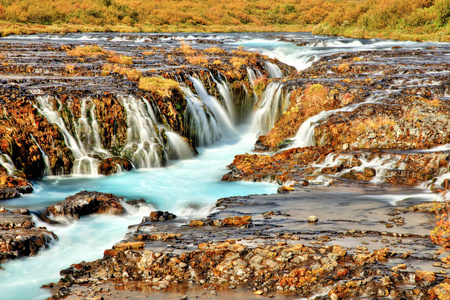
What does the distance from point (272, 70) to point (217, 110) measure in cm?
654

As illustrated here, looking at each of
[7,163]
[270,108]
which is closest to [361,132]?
[270,108]

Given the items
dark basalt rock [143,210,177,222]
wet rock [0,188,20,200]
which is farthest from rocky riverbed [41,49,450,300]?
wet rock [0,188,20,200]

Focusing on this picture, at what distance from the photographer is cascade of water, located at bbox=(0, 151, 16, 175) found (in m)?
12.9

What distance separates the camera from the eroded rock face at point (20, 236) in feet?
27.6

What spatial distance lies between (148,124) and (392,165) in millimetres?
8509

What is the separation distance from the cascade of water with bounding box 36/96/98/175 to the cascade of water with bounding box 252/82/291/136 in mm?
7649

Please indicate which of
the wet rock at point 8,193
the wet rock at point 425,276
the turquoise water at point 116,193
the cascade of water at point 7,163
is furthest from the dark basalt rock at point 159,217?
the wet rock at point 425,276

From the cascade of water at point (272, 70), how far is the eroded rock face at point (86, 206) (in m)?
15.8

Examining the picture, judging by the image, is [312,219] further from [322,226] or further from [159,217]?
[159,217]

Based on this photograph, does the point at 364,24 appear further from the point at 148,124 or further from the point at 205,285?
the point at 205,285

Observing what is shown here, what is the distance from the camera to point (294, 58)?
29875 mm

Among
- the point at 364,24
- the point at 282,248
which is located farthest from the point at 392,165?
the point at 364,24

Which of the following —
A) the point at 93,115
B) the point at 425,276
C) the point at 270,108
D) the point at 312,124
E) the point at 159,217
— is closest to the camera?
the point at 425,276

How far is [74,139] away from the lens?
15.2 metres
